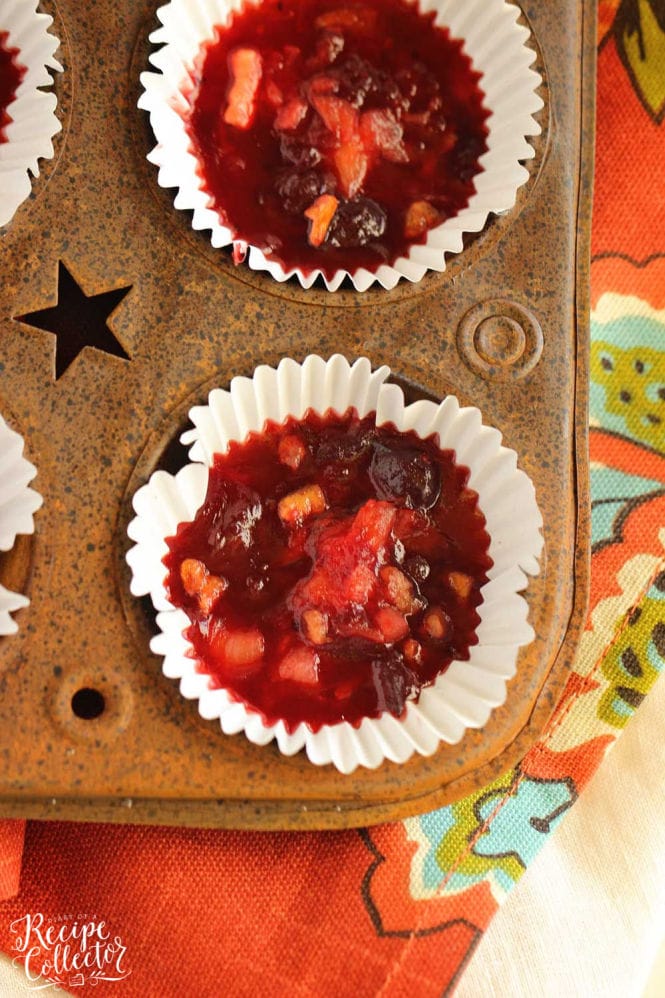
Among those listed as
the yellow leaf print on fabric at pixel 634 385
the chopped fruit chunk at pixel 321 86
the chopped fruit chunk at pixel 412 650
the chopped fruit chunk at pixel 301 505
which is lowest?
the chopped fruit chunk at pixel 412 650

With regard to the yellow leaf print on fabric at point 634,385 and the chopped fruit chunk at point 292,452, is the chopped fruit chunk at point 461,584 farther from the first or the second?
the yellow leaf print on fabric at point 634,385

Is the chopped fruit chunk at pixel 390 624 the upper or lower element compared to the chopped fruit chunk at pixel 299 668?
upper

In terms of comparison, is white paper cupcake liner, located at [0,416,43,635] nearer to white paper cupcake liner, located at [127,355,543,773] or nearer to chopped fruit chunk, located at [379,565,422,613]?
white paper cupcake liner, located at [127,355,543,773]

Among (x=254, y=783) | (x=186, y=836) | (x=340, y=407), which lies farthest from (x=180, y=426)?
(x=186, y=836)

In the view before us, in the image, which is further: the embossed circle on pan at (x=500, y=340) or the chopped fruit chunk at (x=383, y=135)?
the chopped fruit chunk at (x=383, y=135)

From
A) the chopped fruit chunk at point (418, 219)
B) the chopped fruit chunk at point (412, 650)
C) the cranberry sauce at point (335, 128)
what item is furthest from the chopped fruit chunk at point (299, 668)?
the chopped fruit chunk at point (418, 219)

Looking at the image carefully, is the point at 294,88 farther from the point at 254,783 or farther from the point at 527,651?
the point at 254,783
